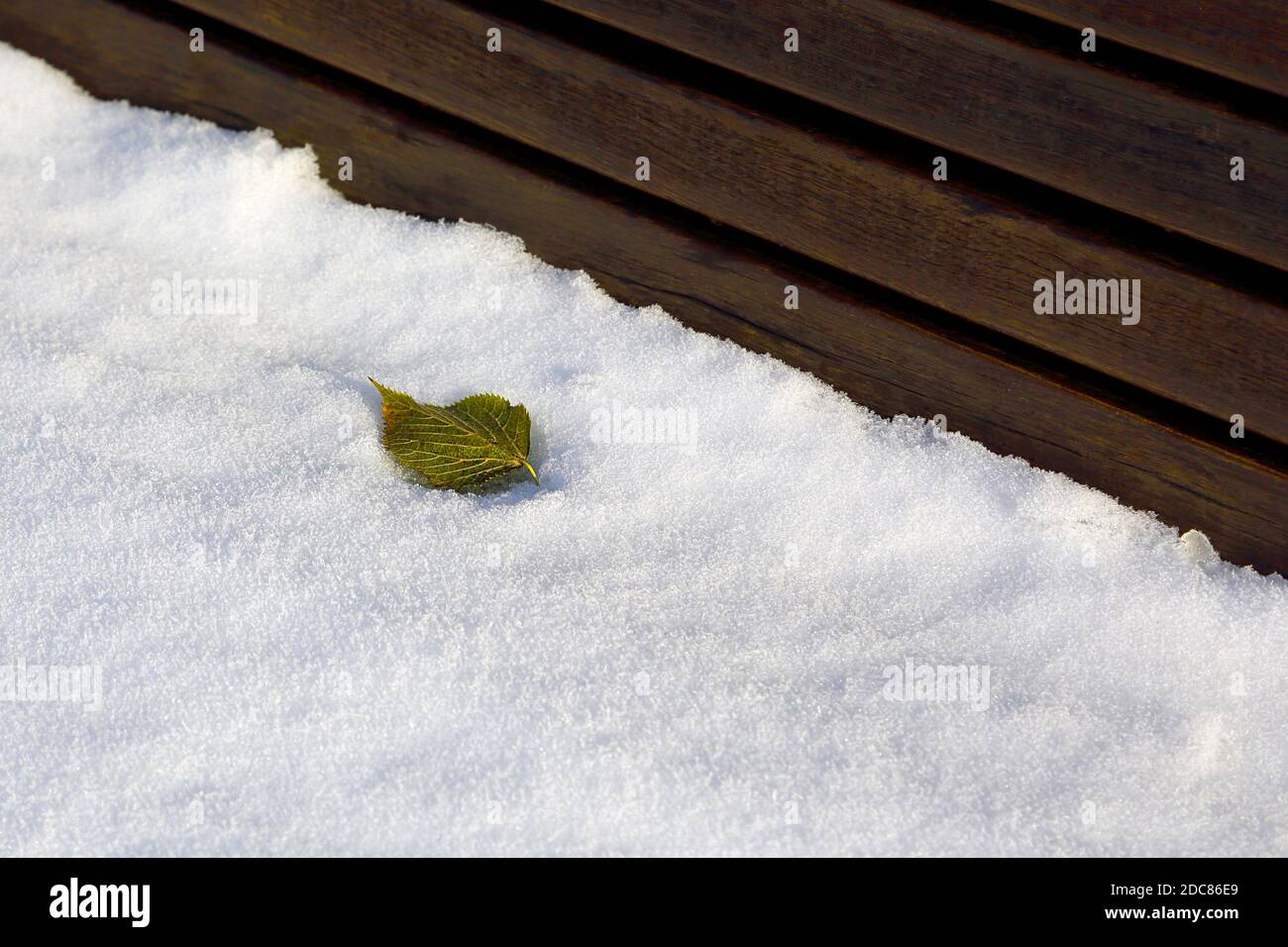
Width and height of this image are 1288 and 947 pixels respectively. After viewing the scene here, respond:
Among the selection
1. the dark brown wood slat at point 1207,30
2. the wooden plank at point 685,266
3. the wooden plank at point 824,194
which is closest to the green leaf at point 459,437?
the wooden plank at point 685,266

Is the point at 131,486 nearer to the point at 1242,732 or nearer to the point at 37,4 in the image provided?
the point at 37,4

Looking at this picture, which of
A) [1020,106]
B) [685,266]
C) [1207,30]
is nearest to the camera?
[1207,30]

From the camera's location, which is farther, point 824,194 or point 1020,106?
point 824,194

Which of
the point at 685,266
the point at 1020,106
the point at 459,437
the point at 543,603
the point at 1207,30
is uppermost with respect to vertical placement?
the point at 1207,30

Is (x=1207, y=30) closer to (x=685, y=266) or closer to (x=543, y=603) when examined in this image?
(x=685, y=266)

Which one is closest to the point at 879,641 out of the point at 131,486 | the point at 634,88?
the point at 634,88

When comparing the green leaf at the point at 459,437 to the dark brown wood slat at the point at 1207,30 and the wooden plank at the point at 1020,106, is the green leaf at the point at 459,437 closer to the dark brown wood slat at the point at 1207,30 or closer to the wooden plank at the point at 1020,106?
the wooden plank at the point at 1020,106

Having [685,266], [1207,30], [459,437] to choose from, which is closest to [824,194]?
[685,266]
